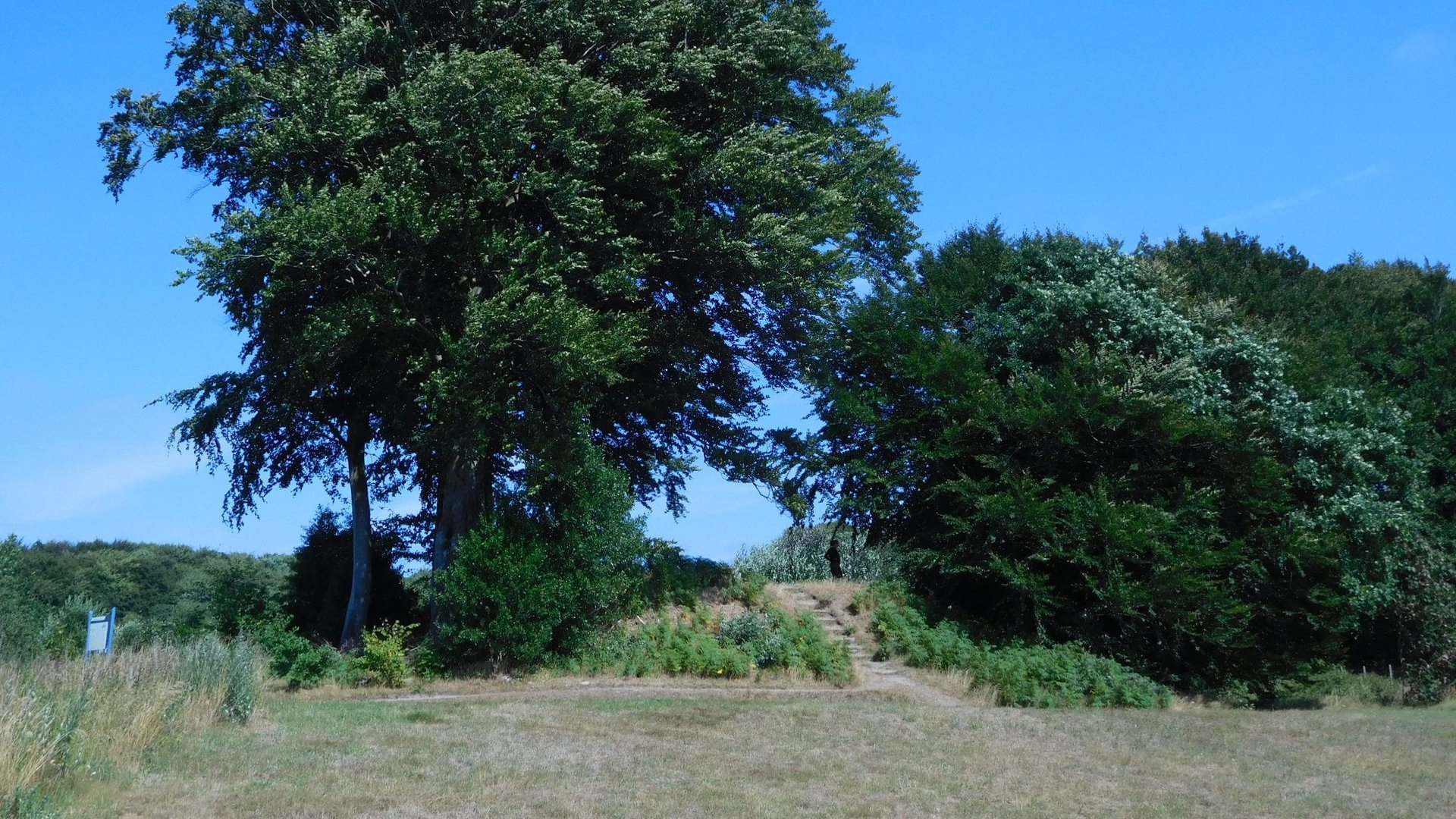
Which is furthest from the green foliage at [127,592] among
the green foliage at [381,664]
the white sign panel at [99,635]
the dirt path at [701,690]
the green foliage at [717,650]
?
the green foliage at [717,650]

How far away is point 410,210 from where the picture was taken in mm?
17938

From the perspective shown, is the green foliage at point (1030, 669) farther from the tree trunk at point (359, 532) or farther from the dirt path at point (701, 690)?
the tree trunk at point (359, 532)

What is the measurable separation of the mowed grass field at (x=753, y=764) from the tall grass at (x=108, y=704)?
34cm

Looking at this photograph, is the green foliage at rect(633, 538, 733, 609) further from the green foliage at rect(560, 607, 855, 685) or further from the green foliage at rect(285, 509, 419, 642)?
the green foliage at rect(285, 509, 419, 642)

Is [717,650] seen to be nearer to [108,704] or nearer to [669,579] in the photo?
[669,579]

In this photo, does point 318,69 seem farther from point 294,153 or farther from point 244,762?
point 244,762

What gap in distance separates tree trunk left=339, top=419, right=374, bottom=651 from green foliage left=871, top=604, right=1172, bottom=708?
10.0 m

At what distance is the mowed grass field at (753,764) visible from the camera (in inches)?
393

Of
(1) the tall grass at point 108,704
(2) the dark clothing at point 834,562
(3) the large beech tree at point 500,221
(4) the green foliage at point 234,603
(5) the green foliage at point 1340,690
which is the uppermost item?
(3) the large beech tree at point 500,221

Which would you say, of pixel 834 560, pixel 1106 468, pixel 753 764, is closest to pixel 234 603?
pixel 753 764

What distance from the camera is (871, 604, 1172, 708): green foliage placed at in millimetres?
18953

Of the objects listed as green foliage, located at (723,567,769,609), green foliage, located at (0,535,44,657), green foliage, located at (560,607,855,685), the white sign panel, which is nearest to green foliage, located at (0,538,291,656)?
green foliage, located at (0,535,44,657)

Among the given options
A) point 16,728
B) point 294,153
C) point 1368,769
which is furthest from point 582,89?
point 1368,769

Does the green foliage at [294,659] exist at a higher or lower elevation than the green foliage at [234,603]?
lower
